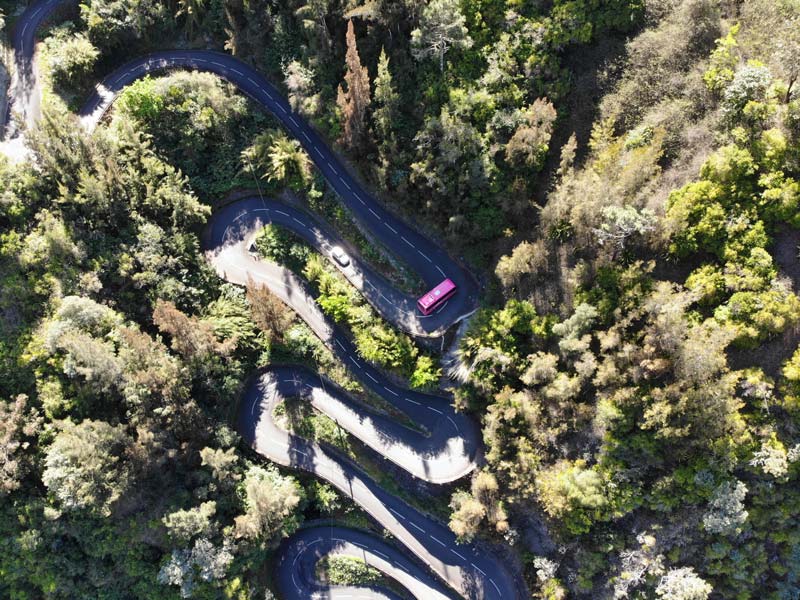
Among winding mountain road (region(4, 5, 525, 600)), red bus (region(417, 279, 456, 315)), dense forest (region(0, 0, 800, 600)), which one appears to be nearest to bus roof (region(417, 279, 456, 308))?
red bus (region(417, 279, 456, 315))

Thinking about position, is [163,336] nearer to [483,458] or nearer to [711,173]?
[483,458]

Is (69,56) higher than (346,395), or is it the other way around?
(69,56)

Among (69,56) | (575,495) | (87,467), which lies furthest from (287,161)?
(575,495)

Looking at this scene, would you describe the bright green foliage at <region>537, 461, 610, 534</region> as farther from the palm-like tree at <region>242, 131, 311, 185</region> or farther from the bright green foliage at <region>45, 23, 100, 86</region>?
the bright green foliage at <region>45, 23, 100, 86</region>

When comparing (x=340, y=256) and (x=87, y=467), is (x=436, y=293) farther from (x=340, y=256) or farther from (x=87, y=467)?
(x=87, y=467)

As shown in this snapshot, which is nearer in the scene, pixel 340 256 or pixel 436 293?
pixel 436 293
